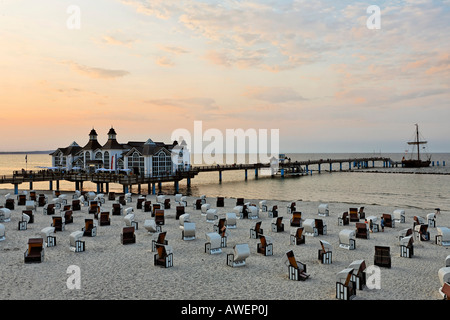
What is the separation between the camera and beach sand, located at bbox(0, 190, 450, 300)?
9.18m

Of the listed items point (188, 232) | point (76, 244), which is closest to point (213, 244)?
point (188, 232)

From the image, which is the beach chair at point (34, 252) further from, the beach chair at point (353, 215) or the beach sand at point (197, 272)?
the beach chair at point (353, 215)

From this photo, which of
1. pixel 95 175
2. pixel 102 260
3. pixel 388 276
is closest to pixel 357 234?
pixel 388 276

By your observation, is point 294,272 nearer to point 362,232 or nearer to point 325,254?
point 325,254

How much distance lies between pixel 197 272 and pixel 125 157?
1499 inches

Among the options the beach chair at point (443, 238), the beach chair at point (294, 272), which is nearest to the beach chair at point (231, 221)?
the beach chair at point (294, 272)

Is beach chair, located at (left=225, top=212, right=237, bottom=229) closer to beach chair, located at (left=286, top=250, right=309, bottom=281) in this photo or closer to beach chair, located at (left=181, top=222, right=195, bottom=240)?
beach chair, located at (left=181, top=222, right=195, bottom=240)

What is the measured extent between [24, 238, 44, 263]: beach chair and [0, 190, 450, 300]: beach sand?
0.25 meters

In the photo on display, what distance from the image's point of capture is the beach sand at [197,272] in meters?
9.18

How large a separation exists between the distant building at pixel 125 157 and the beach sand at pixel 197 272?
2911cm

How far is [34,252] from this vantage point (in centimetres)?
1193

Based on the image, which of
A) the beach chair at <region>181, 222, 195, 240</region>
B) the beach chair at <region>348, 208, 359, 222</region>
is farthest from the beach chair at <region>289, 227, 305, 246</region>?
the beach chair at <region>348, 208, 359, 222</region>
